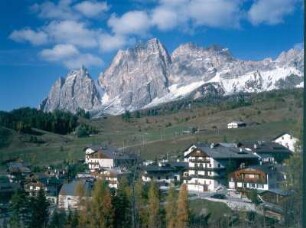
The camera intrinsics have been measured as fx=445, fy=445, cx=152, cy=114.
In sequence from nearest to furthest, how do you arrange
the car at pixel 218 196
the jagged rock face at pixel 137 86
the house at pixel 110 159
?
the house at pixel 110 159
the car at pixel 218 196
the jagged rock face at pixel 137 86

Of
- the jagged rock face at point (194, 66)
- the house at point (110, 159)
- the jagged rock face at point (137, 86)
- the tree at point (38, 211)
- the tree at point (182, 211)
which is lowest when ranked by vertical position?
the tree at point (182, 211)

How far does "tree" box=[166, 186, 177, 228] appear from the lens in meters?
3.25

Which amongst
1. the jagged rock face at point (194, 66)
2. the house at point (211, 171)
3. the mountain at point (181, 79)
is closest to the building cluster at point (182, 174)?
the house at point (211, 171)

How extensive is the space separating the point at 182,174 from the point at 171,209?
1.79 meters

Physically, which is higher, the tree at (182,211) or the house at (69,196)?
the house at (69,196)

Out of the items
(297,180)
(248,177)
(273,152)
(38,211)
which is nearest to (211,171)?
(248,177)

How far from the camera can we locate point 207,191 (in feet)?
15.4

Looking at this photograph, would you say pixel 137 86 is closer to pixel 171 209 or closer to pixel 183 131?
pixel 183 131

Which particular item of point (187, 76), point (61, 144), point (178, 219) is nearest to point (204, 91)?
point (187, 76)

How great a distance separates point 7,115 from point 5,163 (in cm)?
20

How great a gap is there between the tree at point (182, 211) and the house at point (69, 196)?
738mm

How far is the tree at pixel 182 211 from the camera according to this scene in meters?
3.44

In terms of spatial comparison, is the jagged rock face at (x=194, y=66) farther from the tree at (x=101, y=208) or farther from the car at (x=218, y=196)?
the tree at (x=101, y=208)

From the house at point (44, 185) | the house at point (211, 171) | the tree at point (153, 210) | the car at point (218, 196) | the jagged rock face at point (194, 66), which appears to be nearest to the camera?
the house at point (44, 185)
